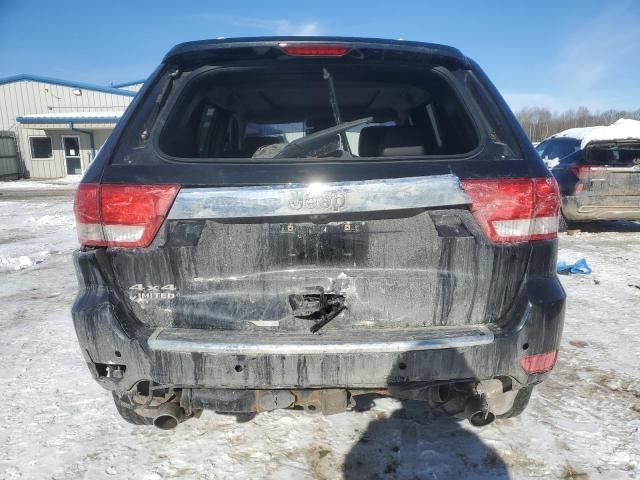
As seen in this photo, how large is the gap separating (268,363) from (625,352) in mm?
2871

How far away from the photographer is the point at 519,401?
205 cm

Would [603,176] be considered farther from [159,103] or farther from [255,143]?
[159,103]

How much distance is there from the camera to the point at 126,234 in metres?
1.62

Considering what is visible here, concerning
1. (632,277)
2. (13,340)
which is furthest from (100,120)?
(632,277)

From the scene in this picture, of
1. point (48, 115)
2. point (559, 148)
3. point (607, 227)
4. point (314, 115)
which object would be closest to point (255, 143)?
point (314, 115)

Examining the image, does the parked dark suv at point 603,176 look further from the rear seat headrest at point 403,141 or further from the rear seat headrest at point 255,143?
the rear seat headrest at point 255,143

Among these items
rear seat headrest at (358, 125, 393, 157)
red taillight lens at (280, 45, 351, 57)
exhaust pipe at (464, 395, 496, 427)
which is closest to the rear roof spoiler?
red taillight lens at (280, 45, 351, 57)

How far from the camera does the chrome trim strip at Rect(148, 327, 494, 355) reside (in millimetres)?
1559

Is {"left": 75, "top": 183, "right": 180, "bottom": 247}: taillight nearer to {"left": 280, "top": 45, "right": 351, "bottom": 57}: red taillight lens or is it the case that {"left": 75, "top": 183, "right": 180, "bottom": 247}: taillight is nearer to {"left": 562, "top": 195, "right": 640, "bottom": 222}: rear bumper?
{"left": 280, "top": 45, "right": 351, "bottom": 57}: red taillight lens

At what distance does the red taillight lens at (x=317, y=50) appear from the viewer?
1.83 metres

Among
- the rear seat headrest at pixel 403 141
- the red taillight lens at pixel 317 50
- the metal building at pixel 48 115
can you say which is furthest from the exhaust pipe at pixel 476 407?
the metal building at pixel 48 115

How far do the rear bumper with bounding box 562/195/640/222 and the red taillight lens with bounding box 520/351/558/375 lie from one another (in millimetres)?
6183

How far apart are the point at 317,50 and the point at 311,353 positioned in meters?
1.24

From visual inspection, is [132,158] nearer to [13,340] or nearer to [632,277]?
[13,340]
